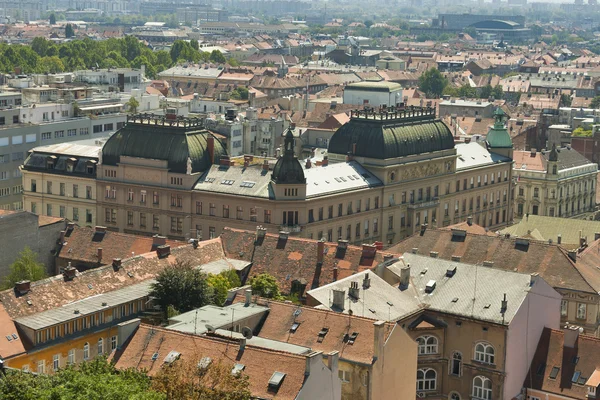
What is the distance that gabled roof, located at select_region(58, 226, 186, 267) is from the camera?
352 ft

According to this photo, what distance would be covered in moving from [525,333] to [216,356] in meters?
24.5

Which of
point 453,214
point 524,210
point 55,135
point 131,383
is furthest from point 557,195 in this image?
point 131,383

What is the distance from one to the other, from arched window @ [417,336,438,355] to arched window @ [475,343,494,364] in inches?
108

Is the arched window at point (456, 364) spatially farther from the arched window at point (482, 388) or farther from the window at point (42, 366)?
the window at point (42, 366)

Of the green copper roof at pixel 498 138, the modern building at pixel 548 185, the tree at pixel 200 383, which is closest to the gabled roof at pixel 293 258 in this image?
the tree at pixel 200 383

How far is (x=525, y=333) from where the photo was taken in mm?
90250

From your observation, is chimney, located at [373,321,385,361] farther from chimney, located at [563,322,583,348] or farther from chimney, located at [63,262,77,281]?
chimney, located at [63,262,77,281]

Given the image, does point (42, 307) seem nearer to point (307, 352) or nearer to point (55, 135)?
point (307, 352)

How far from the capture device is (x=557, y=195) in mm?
172625

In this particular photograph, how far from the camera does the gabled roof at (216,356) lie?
72625 millimetres

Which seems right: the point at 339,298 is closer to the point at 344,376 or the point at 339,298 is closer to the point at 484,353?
the point at 344,376

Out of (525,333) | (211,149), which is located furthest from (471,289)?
(211,149)

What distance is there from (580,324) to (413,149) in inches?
1785

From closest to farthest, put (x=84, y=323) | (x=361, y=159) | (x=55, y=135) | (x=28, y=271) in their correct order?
1. (x=84, y=323)
2. (x=28, y=271)
3. (x=361, y=159)
4. (x=55, y=135)
